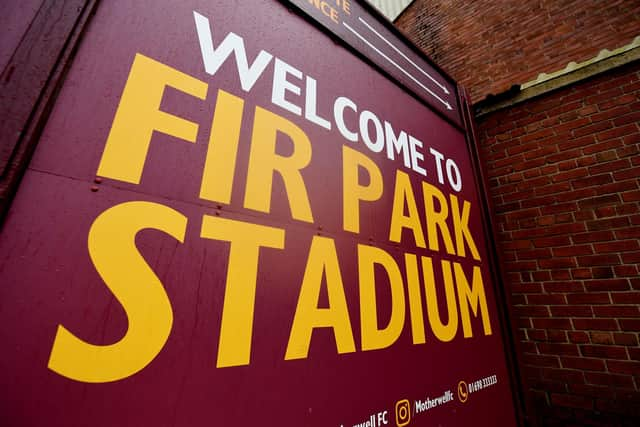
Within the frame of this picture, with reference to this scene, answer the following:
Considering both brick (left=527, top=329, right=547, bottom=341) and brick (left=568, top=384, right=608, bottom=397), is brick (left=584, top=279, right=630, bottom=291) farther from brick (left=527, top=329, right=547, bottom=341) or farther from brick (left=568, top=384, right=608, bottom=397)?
brick (left=568, top=384, right=608, bottom=397)

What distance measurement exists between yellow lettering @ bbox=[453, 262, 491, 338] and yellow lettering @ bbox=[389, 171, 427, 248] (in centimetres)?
37

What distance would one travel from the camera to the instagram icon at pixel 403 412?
3.85ft

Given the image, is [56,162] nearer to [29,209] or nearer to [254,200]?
[29,209]

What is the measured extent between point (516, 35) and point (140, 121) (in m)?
3.37

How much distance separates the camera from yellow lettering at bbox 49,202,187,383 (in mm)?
650

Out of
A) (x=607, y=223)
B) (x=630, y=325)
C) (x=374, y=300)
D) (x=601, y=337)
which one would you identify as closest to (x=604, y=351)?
(x=601, y=337)

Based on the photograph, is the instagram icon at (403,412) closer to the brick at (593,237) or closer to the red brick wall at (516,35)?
the brick at (593,237)

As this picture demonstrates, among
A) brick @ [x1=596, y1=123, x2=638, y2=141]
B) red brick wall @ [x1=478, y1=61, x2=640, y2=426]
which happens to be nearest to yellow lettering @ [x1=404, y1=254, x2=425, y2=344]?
red brick wall @ [x1=478, y1=61, x2=640, y2=426]

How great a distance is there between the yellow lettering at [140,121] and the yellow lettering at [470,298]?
1604 millimetres

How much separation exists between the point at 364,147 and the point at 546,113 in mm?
1875

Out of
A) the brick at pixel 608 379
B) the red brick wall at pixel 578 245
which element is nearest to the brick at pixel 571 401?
the red brick wall at pixel 578 245

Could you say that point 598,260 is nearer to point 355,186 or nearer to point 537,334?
point 537,334

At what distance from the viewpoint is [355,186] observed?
141cm

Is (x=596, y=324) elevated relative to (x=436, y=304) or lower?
lower
